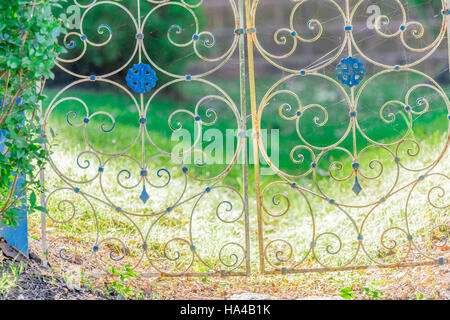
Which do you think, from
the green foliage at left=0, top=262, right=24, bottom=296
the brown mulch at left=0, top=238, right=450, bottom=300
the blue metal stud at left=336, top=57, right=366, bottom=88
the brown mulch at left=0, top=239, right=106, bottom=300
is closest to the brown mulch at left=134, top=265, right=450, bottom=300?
the brown mulch at left=0, top=238, right=450, bottom=300

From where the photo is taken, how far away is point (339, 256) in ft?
11.6

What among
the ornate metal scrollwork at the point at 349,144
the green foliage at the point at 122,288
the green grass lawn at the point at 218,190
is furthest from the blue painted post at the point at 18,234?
the ornate metal scrollwork at the point at 349,144

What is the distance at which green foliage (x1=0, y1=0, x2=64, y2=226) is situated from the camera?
2355 millimetres

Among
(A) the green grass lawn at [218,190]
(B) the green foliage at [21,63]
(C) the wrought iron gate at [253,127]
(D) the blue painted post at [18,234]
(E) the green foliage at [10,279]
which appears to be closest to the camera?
(B) the green foliage at [21,63]

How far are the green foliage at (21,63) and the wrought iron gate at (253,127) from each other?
1.26 ft

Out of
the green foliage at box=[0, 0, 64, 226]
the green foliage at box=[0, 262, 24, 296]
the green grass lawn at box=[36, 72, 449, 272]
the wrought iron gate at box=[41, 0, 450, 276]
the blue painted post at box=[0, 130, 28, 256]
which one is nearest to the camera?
the green foliage at box=[0, 0, 64, 226]

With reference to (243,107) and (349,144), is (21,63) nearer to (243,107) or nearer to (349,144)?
(243,107)

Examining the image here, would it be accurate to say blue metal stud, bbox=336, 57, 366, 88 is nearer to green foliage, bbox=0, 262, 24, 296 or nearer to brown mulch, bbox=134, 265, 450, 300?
brown mulch, bbox=134, 265, 450, 300

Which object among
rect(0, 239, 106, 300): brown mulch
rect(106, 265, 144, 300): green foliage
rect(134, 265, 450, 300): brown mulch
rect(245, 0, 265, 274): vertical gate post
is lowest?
rect(134, 265, 450, 300): brown mulch

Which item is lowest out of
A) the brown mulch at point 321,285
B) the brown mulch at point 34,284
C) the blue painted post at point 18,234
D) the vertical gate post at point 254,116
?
the brown mulch at point 321,285

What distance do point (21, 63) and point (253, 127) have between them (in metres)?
1.35

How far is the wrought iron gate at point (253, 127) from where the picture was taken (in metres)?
3.03

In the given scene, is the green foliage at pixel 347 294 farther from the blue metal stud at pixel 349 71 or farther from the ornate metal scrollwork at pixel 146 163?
the blue metal stud at pixel 349 71

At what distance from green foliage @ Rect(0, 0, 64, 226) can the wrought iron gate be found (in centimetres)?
38
